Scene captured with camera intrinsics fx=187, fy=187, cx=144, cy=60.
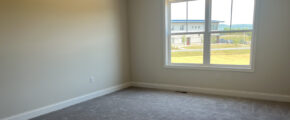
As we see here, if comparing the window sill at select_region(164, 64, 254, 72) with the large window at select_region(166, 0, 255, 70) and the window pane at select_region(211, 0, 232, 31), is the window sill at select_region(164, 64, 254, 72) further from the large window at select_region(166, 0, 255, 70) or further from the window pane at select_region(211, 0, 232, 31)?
the window pane at select_region(211, 0, 232, 31)

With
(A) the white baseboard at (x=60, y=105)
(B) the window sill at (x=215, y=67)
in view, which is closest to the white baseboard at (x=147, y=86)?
(A) the white baseboard at (x=60, y=105)

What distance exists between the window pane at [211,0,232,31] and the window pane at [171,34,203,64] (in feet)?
1.17

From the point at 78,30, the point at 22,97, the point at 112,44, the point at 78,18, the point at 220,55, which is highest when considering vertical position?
the point at 78,18

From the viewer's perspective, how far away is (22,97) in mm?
2623

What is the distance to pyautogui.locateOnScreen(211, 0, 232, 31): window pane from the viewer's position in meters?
3.49

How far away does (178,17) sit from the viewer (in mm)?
3947

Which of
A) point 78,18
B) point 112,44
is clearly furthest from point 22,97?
point 112,44

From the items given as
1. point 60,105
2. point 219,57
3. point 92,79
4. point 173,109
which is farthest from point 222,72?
point 60,105

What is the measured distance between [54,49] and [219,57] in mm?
2970

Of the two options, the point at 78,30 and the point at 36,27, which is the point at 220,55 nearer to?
the point at 78,30

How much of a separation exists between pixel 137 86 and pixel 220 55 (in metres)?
1.97

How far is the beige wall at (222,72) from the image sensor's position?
10.2 ft

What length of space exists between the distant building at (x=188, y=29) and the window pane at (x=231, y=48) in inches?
9.8

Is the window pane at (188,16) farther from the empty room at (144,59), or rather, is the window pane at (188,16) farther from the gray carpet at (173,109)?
the gray carpet at (173,109)
